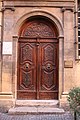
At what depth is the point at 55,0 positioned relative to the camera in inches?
455

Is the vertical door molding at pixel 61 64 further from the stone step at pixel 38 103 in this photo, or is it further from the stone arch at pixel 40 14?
the stone step at pixel 38 103

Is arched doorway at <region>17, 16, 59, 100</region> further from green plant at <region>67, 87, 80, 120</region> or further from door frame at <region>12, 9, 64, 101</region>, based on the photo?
green plant at <region>67, 87, 80, 120</region>

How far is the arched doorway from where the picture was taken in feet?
38.2

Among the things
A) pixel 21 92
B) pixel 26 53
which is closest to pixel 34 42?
pixel 26 53

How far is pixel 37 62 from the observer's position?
11.7m

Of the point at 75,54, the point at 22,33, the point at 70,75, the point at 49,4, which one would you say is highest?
the point at 49,4

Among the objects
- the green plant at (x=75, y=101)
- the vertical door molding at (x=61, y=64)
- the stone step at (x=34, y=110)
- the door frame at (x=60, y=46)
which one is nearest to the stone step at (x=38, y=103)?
the door frame at (x=60, y=46)

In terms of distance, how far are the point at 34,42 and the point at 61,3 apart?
1887 millimetres

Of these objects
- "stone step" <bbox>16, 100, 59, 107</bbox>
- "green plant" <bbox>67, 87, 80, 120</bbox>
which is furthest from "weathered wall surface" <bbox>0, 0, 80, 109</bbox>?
"green plant" <bbox>67, 87, 80, 120</bbox>

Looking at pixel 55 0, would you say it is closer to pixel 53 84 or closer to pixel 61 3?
pixel 61 3

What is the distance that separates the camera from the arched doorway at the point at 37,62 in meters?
11.6

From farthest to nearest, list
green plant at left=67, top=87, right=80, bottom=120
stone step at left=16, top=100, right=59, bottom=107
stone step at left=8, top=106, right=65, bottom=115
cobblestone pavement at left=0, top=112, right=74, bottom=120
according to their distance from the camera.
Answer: stone step at left=16, top=100, right=59, bottom=107 → stone step at left=8, top=106, right=65, bottom=115 → cobblestone pavement at left=0, top=112, right=74, bottom=120 → green plant at left=67, top=87, right=80, bottom=120

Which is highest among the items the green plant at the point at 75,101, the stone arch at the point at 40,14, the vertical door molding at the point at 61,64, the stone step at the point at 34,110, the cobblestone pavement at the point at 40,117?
the stone arch at the point at 40,14

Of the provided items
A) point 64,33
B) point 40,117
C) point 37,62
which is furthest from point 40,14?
point 40,117
